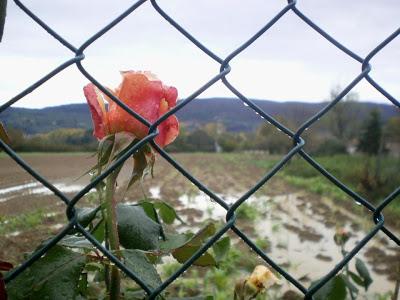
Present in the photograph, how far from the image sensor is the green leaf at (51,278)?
451 millimetres

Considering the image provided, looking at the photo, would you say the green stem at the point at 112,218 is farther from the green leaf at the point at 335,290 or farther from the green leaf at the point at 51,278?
the green leaf at the point at 335,290

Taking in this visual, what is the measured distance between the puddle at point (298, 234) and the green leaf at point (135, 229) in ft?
10.8

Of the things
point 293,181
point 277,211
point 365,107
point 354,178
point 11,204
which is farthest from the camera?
point 365,107

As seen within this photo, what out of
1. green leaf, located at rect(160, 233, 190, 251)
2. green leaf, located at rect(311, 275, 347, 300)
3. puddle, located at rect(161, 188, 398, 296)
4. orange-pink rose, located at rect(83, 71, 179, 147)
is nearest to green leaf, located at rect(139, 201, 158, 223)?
green leaf, located at rect(160, 233, 190, 251)

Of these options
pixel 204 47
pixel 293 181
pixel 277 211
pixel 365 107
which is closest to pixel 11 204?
pixel 204 47

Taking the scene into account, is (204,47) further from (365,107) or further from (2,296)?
(365,107)

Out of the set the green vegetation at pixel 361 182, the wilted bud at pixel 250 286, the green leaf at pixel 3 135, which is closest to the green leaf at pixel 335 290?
the wilted bud at pixel 250 286

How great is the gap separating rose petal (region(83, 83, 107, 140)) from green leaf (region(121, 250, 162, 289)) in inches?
5.5

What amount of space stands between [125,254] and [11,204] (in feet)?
1.10

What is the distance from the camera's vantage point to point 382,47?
62cm

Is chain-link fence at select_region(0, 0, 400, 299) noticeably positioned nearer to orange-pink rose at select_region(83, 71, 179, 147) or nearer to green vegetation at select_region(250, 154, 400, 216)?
orange-pink rose at select_region(83, 71, 179, 147)

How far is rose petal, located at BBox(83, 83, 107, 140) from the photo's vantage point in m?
0.52

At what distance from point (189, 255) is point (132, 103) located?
0.59 ft

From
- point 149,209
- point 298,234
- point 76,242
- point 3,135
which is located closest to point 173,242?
point 149,209
